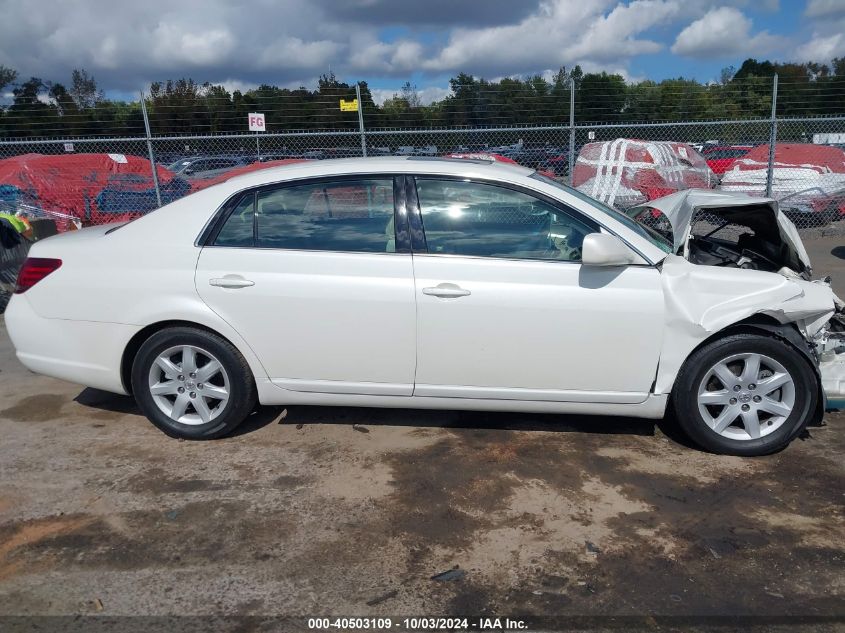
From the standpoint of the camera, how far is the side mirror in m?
3.56

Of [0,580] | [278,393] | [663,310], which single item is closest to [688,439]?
[663,310]

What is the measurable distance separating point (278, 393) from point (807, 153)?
12945 mm

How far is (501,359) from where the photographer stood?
3.79 metres

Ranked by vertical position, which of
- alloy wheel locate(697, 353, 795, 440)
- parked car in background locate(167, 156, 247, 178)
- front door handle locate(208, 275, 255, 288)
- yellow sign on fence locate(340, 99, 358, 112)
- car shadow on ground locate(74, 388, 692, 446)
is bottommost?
car shadow on ground locate(74, 388, 692, 446)

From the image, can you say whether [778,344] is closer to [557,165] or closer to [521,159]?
[557,165]

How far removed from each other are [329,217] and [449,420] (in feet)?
4.99

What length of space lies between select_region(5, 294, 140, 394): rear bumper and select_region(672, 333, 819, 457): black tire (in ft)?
→ 10.4

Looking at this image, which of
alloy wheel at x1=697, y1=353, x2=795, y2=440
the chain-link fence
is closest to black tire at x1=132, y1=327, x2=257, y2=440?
alloy wheel at x1=697, y1=353, x2=795, y2=440

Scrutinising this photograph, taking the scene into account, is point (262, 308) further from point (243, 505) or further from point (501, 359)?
point (501, 359)

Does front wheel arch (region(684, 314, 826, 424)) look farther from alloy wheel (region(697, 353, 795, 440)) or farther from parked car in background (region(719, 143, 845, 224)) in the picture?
parked car in background (region(719, 143, 845, 224))

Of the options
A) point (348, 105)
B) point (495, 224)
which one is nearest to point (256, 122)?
point (348, 105)

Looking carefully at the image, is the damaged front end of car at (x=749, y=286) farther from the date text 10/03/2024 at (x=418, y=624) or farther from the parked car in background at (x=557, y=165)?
the parked car in background at (x=557, y=165)

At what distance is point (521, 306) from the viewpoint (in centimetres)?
370

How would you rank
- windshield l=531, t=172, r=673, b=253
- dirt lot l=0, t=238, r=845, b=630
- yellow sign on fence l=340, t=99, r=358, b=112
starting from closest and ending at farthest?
dirt lot l=0, t=238, r=845, b=630 → windshield l=531, t=172, r=673, b=253 → yellow sign on fence l=340, t=99, r=358, b=112
